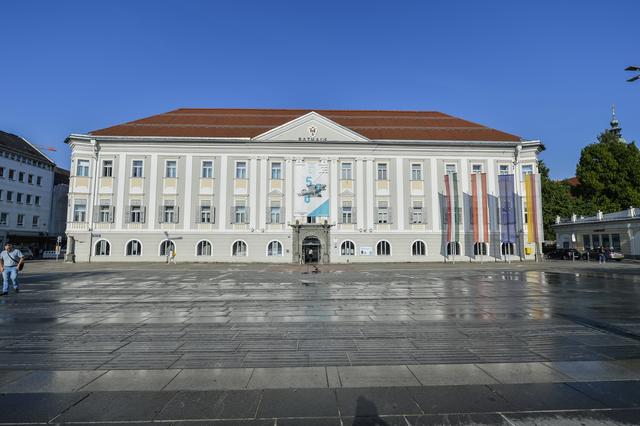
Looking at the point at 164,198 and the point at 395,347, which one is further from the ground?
the point at 164,198

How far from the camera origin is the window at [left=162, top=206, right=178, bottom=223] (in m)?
36.2

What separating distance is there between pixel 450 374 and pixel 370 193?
110 feet

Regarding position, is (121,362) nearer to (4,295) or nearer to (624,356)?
(624,356)

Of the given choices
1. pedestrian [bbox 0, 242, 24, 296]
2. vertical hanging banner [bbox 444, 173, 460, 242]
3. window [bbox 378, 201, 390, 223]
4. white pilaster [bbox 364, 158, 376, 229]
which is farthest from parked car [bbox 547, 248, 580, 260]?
pedestrian [bbox 0, 242, 24, 296]

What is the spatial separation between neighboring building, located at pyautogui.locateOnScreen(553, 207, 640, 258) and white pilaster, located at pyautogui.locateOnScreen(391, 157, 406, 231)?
25.2 metres

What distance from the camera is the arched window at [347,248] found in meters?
36.6

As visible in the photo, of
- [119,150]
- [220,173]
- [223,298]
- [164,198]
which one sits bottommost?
[223,298]

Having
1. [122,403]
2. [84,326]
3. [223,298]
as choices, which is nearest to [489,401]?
[122,403]

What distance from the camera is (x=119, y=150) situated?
121 ft

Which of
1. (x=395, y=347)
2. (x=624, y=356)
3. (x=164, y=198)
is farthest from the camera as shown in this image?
(x=164, y=198)

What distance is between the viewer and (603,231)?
43.7m

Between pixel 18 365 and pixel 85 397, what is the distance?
2.19 m

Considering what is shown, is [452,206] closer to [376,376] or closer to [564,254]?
[564,254]

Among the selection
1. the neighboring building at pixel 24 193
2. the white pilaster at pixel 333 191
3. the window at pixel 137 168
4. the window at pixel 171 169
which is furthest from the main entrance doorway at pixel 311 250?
the neighboring building at pixel 24 193
